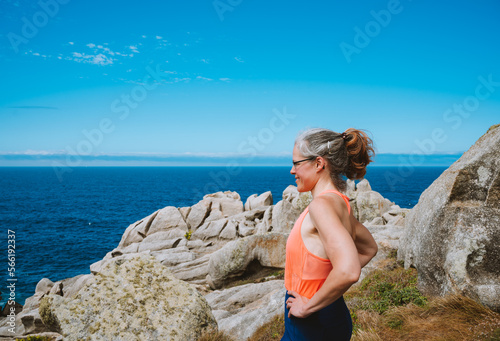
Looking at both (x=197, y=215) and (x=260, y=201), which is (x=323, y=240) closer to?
(x=197, y=215)

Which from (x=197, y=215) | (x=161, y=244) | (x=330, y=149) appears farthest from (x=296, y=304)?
(x=197, y=215)

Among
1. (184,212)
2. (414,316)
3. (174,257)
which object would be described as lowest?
(174,257)

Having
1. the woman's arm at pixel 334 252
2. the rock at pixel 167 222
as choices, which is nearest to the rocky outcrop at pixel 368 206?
the rock at pixel 167 222

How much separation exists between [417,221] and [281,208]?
57.2ft

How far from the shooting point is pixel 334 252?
95.6 inches

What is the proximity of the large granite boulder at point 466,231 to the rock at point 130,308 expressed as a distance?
5312 millimetres

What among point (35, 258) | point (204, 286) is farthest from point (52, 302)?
point (35, 258)

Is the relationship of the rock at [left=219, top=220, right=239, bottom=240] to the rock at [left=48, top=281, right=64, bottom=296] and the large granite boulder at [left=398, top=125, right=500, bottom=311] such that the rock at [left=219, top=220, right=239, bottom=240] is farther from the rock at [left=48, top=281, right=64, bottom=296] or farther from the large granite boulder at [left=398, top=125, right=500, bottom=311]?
the large granite boulder at [left=398, top=125, right=500, bottom=311]

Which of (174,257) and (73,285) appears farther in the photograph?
(174,257)

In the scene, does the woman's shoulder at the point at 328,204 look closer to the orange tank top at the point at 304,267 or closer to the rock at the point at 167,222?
the orange tank top at the point at 304,267

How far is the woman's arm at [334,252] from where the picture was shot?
2.37m

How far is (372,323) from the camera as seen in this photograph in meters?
6.91

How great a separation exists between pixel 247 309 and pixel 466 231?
22.9ft

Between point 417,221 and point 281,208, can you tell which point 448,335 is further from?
point 281,208
